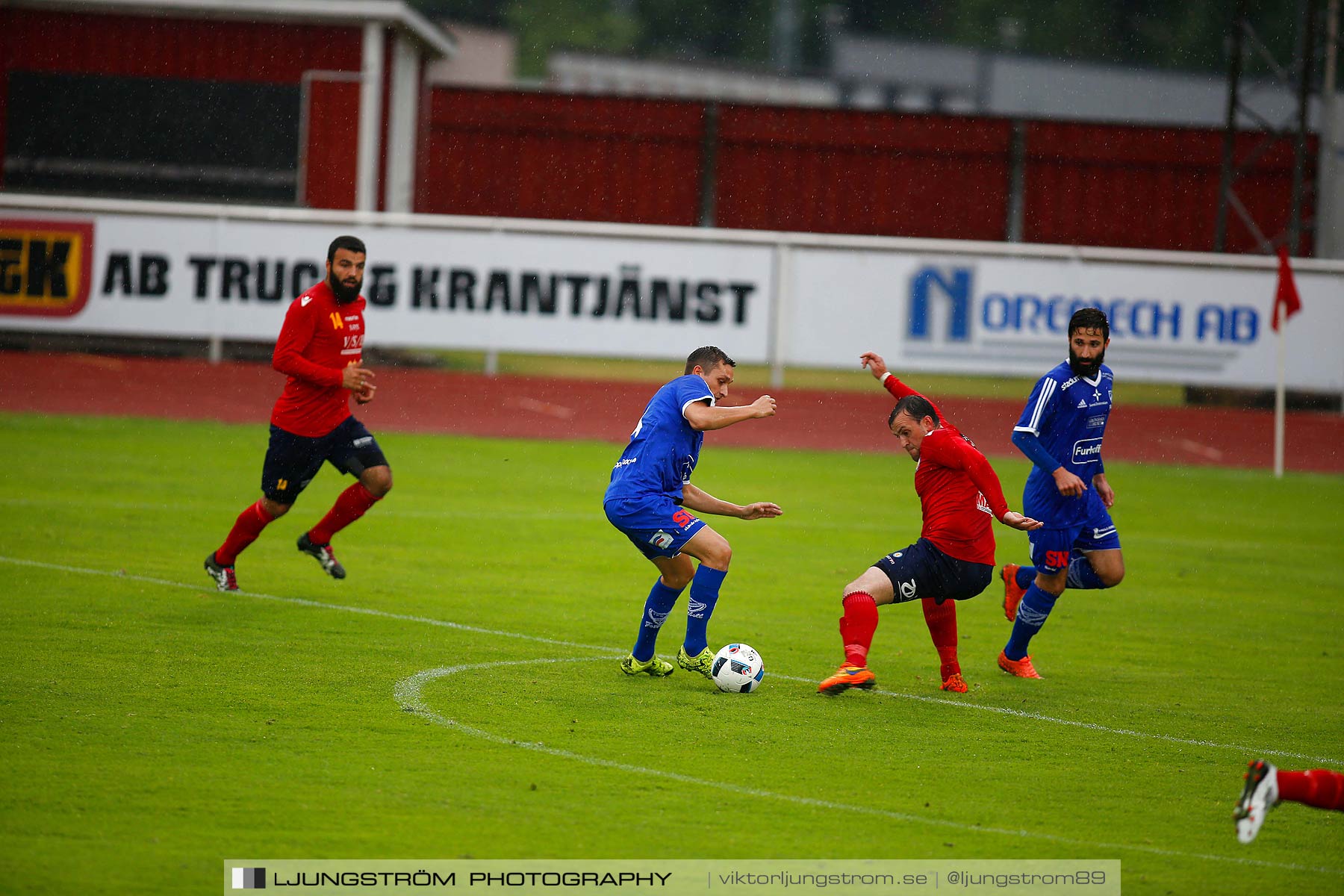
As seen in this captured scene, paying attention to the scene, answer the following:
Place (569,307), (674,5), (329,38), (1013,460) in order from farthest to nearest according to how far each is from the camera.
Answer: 1. (674,5)
2. (329,38)
3. (569,307)
4. (1013,460)

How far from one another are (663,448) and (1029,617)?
2549 mm

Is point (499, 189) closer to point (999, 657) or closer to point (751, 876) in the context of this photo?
point (999, 657)

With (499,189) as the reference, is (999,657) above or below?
below

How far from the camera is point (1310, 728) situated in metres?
7.96

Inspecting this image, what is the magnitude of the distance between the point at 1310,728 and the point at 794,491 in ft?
29.6

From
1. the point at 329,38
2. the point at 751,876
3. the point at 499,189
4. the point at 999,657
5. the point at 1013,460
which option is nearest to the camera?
the point at 751,876

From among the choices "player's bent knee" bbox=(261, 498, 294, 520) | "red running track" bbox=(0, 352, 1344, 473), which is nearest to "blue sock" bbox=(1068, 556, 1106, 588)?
"player's bent knee" bbox=(261, 498, 294, 520)

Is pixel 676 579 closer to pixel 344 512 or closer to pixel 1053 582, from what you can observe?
pixel 1053 582

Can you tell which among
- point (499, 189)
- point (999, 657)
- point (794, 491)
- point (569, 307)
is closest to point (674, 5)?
point (499, 189)

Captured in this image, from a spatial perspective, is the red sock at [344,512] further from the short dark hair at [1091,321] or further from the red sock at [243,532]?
the short dark hair at [1091,321]

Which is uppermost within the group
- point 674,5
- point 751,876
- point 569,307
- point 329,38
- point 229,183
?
point 674,5

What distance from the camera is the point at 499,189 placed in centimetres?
3234

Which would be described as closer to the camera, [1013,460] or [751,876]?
[751,876]

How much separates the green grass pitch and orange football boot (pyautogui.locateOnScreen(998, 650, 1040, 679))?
0.39 feet
